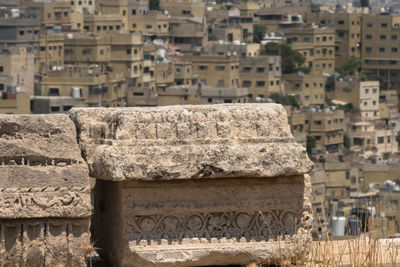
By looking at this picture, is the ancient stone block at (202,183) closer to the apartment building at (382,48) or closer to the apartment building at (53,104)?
the apartment building at (53,104)

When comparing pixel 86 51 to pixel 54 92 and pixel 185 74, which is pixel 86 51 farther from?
pixel 54 92

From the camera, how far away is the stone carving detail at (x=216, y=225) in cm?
634

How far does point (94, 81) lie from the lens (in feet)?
208

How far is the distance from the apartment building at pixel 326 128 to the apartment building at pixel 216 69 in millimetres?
6852

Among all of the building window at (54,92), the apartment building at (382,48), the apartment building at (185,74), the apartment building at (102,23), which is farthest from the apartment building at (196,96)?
the apartment building at (382,48)

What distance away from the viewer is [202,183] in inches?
252

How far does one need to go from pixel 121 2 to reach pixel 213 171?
275 feet

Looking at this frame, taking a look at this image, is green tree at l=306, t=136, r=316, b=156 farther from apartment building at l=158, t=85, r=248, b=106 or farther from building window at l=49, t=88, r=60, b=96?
building window at l=49, t=88, r=60, b=96

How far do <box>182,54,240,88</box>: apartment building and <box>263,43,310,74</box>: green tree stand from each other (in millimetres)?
6582

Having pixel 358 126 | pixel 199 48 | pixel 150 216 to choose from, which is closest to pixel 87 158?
pixel 150 216

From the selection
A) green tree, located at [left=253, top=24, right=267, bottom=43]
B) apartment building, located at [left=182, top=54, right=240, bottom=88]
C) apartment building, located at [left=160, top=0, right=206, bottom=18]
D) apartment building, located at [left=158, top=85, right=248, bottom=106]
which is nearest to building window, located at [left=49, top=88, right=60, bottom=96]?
apartment building, located at [left=158, top=85, right=248, bottom=106]

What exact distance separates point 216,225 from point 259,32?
283 feet

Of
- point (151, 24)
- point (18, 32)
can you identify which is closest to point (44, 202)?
point (18, 32)

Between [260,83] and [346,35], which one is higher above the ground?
[346,35]
